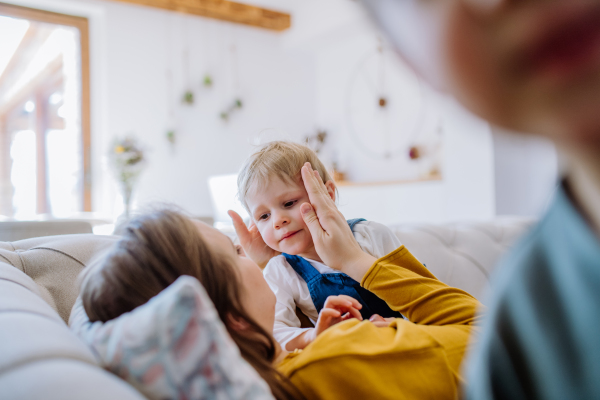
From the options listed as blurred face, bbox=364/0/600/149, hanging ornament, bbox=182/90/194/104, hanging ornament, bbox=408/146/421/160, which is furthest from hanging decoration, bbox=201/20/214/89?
blurred face, bbox=364/0/600/149

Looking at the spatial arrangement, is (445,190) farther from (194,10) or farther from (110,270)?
(110,270)

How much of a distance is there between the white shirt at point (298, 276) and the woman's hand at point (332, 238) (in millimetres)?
227

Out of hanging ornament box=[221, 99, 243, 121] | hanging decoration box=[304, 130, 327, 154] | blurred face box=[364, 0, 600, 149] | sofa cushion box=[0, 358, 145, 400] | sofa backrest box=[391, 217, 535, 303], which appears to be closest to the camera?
blurred face box=[364, 0, 600, 149]

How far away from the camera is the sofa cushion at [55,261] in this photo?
3.22 ft

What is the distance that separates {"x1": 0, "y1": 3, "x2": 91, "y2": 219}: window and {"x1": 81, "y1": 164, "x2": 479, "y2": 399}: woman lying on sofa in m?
4.67

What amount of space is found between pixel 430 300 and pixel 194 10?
17.1ft

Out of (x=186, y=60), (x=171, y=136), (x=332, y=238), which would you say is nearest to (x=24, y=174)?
(x=171, y=136)

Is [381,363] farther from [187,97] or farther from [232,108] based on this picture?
[232,108]

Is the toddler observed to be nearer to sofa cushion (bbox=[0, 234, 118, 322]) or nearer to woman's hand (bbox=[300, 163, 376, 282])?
woman's hand (bbox=[300, 163, 376, 282])

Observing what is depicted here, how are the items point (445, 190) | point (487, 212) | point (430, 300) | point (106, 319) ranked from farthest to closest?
point (445, 190) < point (487, 212) < point (430, 300) < point (106, 319)

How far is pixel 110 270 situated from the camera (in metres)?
0.57

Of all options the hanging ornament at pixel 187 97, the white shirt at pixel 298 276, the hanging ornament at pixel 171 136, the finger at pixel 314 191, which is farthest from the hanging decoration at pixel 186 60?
the finger at pixel 314 191

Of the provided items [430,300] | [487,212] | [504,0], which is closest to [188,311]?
[504,0]

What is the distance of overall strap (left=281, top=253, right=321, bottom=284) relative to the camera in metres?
1.19
